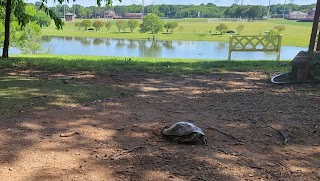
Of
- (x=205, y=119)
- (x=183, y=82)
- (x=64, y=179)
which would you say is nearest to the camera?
(x=64, y=179)

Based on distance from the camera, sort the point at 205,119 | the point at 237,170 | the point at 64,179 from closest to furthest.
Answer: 1. the point at 64,179
2. the point at 237,170
3. the point at 205,119

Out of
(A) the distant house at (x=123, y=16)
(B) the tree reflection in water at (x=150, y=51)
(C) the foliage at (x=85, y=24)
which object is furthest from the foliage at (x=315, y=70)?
(A) the distant house at (x=123, y=16)

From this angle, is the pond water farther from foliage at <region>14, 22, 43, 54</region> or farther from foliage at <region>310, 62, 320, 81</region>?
foliage at <region>310, 62, 320, 81</region>

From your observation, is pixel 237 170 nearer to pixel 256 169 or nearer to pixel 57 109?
pixel 256 169

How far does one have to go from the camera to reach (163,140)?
14.4 ft

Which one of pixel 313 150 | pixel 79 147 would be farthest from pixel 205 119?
pixel 79 147

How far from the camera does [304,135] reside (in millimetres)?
4734

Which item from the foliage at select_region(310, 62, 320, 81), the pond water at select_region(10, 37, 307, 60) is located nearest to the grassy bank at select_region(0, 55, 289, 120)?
the foliage at select_region(310, 62, 320, 81)

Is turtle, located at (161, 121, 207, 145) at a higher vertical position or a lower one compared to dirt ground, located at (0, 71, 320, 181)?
higher

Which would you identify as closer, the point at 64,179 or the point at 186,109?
the point at 64,179

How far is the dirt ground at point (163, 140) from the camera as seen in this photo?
3.49 m

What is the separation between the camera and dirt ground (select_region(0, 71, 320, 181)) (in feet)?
11.5

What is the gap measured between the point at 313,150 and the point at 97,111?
3.04 meters

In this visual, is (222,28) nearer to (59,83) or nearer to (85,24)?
(85,24)
